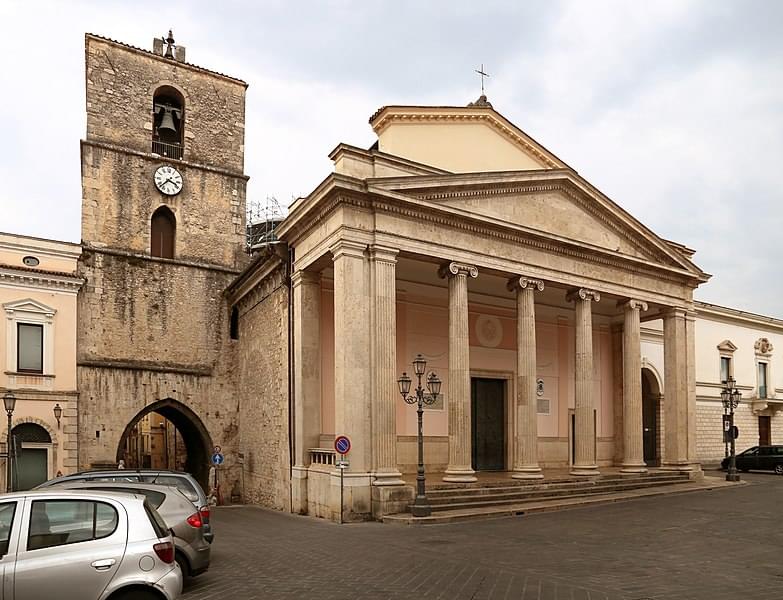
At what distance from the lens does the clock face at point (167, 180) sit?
26.8 meters

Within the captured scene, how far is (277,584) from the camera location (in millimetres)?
8922

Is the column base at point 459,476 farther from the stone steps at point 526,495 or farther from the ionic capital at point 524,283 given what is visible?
the ionic capital at point 524,283

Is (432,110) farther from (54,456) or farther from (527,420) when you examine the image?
(54,456)

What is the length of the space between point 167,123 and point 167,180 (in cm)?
254

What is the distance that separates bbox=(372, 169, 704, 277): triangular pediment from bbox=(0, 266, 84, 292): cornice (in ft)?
42.9

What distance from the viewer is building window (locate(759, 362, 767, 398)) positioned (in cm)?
3591

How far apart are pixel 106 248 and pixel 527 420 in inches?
639

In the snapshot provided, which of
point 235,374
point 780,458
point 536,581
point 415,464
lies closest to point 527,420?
point 415,464

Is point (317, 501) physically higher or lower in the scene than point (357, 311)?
lower

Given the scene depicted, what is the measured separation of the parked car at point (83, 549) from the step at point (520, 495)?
11.1 metres

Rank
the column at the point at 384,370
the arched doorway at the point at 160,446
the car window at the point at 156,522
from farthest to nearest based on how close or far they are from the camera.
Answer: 1. the arched doorway at the point at 160,446
2. the column at the point at 384,370
3. the car window at the point at 156,522

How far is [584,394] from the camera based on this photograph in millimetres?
21188

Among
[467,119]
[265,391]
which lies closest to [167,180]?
[265,391]

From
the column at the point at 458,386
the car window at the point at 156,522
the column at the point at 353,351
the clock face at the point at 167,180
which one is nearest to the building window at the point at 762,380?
the column at the point at 458,386
